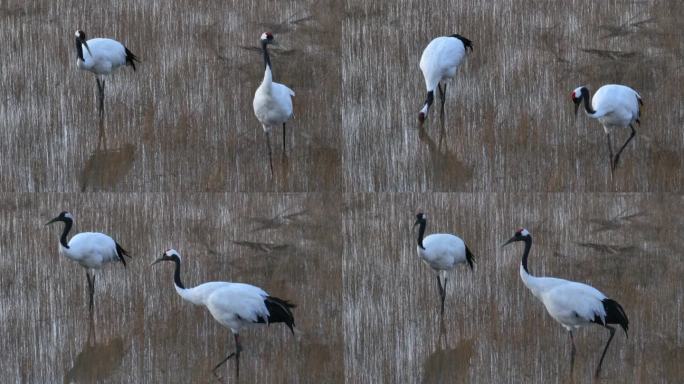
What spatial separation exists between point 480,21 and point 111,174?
1709 millimetres

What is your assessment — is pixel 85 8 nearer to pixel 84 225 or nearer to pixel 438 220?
pixel 84 225

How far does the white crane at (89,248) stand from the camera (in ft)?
16.6

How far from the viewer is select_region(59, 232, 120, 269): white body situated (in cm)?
505

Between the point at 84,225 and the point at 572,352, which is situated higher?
the point at 84,225

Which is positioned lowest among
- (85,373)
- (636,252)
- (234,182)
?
(85,373)

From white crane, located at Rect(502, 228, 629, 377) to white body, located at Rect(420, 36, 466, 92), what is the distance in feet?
2.89

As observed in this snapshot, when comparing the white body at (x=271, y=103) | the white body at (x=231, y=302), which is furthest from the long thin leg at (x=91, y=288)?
the white body at (x=271, y=103)

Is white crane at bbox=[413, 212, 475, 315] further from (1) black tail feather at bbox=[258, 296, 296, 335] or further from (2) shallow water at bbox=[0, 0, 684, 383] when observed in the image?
(1) black tail feather at bbox=[258, 296, 296, 335]

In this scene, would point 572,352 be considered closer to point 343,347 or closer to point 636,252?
point 636,252

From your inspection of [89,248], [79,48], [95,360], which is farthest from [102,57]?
[95,360]

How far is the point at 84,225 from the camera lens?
5.23 meters

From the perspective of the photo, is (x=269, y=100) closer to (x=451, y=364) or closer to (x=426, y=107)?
(x=426, y=107)

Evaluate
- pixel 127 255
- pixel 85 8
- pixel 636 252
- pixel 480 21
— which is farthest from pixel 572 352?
pixel 85 8

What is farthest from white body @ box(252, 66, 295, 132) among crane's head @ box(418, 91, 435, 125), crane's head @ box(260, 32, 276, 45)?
crane's head @ box(418, 91, 435, 125)
